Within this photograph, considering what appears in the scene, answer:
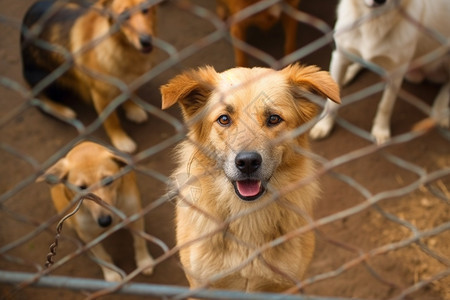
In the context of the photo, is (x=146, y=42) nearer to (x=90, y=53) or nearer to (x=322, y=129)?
(x=90, y=53)

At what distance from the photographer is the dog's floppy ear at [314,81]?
7.38ft

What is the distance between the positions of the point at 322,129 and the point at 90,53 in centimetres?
204

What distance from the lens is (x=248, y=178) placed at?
2.40 m

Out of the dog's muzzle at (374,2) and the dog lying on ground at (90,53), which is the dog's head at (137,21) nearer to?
the dog lying on ground at (90,53)

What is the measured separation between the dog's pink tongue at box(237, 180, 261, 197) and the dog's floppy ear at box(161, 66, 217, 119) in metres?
0.46

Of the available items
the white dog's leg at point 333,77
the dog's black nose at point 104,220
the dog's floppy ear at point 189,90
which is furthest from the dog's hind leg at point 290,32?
the dog's black nose at point 104,220

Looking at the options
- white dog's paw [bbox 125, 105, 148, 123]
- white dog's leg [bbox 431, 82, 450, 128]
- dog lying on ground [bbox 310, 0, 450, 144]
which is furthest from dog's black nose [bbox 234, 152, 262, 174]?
white dog's leg [bbox 431, 82, 450, 128]

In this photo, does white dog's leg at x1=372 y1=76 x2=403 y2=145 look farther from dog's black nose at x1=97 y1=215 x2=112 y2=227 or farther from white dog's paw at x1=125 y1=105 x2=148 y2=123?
dog's black nose at x1=97 y1=215 x2=112 y2=227

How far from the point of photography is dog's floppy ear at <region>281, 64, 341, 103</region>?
2.25 m

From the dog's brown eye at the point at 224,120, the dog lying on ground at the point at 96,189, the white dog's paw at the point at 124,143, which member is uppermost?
the white dog's paw at the point at 124,143

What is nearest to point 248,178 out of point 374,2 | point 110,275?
point 374,2

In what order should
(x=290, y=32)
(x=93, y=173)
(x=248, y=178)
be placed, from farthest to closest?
(x=290, y=32) → (x=93, y=173) → (x=248, y=178)

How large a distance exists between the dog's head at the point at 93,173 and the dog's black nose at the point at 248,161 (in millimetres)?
1280

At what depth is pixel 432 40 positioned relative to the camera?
3830mm
